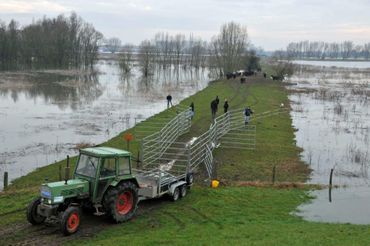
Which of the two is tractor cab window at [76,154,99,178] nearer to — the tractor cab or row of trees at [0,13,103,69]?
the tractor cab

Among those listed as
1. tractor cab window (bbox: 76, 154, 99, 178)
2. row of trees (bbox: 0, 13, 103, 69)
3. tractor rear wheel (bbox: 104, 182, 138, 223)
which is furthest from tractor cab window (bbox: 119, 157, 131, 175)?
row of trees (bbox: 0, 13, 103, 69)

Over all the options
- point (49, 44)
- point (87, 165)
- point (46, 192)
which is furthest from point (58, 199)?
point (49, 44)

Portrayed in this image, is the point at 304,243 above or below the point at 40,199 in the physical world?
below

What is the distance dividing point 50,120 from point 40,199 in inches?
1066

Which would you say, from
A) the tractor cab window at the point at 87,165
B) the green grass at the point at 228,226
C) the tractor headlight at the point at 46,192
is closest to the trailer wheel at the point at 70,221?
the green grass at the point at 228,226

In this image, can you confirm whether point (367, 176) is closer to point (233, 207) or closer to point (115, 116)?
point (233, 207)

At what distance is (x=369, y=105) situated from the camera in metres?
55.3

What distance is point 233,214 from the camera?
51.0 feet

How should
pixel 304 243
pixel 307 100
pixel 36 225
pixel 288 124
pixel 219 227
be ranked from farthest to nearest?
pixel 307 100, pixel 288 124, pixel 219 227, pixel 36 225, pixel 304 243

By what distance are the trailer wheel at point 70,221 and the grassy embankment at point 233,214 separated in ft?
1.57

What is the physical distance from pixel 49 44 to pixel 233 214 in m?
114

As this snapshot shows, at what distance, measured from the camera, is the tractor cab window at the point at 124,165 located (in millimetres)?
13969

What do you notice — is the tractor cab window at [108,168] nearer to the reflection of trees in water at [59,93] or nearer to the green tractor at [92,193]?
the green tractor at [92,193]

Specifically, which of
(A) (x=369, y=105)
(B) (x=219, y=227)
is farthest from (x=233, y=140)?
(A) (x=369, y=105)
